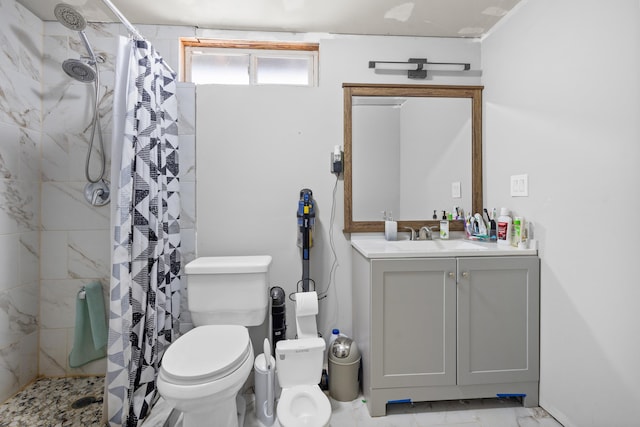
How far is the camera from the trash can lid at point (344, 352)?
Result: 1.63 meters

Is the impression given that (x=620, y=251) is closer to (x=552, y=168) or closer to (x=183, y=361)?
(x=552, y=168)

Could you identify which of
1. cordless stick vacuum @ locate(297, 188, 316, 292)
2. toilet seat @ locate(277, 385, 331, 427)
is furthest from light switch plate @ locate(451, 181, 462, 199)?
toilet seat @ locate(277, 385, 331, 427)

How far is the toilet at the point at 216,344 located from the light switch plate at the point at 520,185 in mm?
1534

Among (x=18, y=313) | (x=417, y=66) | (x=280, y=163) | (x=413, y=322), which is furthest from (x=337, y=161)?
(x=18, y=313)

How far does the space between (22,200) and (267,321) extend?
164cm

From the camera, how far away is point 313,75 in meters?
2.08

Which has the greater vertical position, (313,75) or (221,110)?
(313,75)

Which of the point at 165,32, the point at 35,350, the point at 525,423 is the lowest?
the point at 525,423

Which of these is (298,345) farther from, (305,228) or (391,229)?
(391,229)

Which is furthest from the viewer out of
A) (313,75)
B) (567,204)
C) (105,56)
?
(313,75)

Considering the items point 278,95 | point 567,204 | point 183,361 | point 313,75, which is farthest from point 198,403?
point 313,75

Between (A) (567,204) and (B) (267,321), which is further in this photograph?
(B) (267,321)

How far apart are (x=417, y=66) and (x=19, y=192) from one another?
8.57 feet

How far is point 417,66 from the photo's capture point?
1.98 meters
